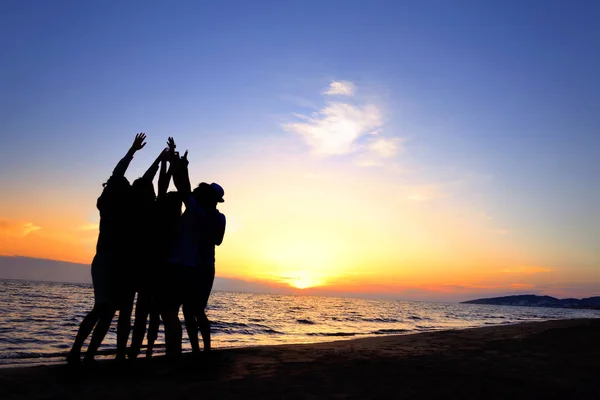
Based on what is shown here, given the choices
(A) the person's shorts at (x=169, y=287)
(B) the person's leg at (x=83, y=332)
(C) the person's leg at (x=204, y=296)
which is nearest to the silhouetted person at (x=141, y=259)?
(A) the person's shorts at (x=169, y=287)

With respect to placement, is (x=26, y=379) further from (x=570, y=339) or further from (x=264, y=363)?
(x=570, y=339)

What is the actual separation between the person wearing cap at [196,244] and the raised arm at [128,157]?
0.56 meters

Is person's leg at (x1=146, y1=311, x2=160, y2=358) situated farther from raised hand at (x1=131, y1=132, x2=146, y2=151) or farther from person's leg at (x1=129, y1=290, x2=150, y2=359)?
raised hand at (x1=131, y1=132, x2=146, y2=151)

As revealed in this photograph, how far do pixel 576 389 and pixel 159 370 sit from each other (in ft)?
14.3

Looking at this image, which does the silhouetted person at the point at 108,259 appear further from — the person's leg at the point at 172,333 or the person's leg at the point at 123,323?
the person's leg at the point at 172,333

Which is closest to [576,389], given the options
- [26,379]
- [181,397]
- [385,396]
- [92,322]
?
[385,396]

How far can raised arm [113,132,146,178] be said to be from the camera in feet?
16.0

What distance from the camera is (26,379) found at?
13.3 ft

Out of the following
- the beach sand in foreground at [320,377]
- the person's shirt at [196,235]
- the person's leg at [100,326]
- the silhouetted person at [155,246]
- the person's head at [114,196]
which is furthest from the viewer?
the person's shirt at [196,235]

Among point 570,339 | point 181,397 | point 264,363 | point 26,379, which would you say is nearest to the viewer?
point 181,397

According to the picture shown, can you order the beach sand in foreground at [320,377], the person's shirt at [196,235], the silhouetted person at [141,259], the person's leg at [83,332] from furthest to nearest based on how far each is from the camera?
the person's shirt at [196,235] < the silhouetted person at [141,259] < the person's leg at [83,332] < the beach sand in foreground at [320,377]

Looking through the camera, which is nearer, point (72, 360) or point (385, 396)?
point (385, 396)

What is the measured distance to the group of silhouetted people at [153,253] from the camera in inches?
187

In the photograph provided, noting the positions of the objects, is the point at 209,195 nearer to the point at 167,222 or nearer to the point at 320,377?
the point at 167,222
